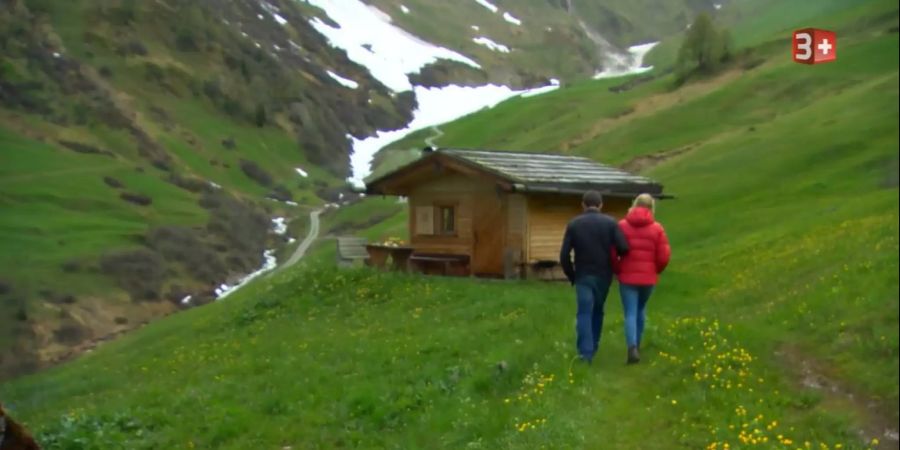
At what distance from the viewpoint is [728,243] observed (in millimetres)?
33219

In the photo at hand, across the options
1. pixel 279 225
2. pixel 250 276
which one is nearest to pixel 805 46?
pixel 250 276

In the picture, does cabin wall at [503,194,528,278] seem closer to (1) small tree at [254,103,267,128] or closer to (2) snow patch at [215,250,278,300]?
(2) snow patch at [215,250,278,300]

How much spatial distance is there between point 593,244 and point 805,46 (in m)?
7.59

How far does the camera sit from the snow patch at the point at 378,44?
125312mm

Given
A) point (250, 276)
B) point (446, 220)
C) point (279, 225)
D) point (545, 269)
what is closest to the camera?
point (545, 269)

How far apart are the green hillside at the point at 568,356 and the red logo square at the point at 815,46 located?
1.02 feet

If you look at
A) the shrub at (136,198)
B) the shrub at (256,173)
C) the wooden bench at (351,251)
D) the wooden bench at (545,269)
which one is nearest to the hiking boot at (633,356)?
the wooden bench at (545,269)

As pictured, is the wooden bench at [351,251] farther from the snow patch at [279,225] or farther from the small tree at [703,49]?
the small tree at [703,49]

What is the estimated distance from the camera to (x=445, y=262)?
98.8 feet

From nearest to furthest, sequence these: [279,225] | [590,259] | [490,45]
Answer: [590,259], [279,225], [490,45]

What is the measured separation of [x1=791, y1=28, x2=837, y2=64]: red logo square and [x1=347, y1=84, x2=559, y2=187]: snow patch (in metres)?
81.8

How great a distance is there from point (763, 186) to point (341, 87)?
88.4 m

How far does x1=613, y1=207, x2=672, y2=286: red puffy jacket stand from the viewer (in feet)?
47.9

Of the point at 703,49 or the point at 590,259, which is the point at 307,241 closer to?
the point at 703,49
